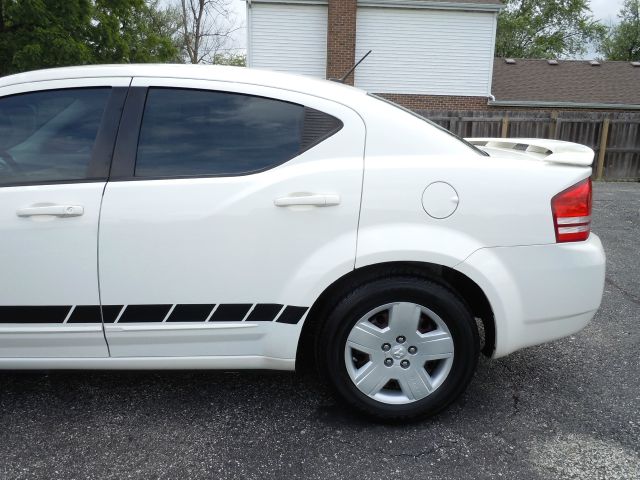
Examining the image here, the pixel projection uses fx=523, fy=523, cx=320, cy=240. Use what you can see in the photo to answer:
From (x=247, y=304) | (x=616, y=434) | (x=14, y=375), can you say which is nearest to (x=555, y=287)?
(x=616, y=434)

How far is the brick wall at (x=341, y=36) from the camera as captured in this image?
15.6m

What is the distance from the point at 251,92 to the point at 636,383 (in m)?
2.66

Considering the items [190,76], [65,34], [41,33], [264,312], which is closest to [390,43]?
[65,34]

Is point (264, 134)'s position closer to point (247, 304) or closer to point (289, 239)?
point (289, 239)

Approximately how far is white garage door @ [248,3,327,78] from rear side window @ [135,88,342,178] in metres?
14.3

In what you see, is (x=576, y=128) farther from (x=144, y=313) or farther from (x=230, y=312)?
(x=144, y=313)

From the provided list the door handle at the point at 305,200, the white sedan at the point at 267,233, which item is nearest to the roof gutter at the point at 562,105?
the white sedan at the point at 267,233

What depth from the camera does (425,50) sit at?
16.5 metres

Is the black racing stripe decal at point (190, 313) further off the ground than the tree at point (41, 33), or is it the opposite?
the tree at point (41, 33)

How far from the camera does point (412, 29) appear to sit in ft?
53.5

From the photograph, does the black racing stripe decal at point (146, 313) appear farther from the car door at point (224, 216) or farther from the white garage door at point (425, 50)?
the white garage door at point (425, 50)

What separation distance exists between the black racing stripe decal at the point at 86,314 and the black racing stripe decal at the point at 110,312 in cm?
2

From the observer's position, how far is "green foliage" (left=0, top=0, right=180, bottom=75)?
1251 centimetres

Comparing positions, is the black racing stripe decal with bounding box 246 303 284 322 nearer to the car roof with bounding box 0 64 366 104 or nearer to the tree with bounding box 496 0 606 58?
the car roof with bounding box 0 64 366 104
